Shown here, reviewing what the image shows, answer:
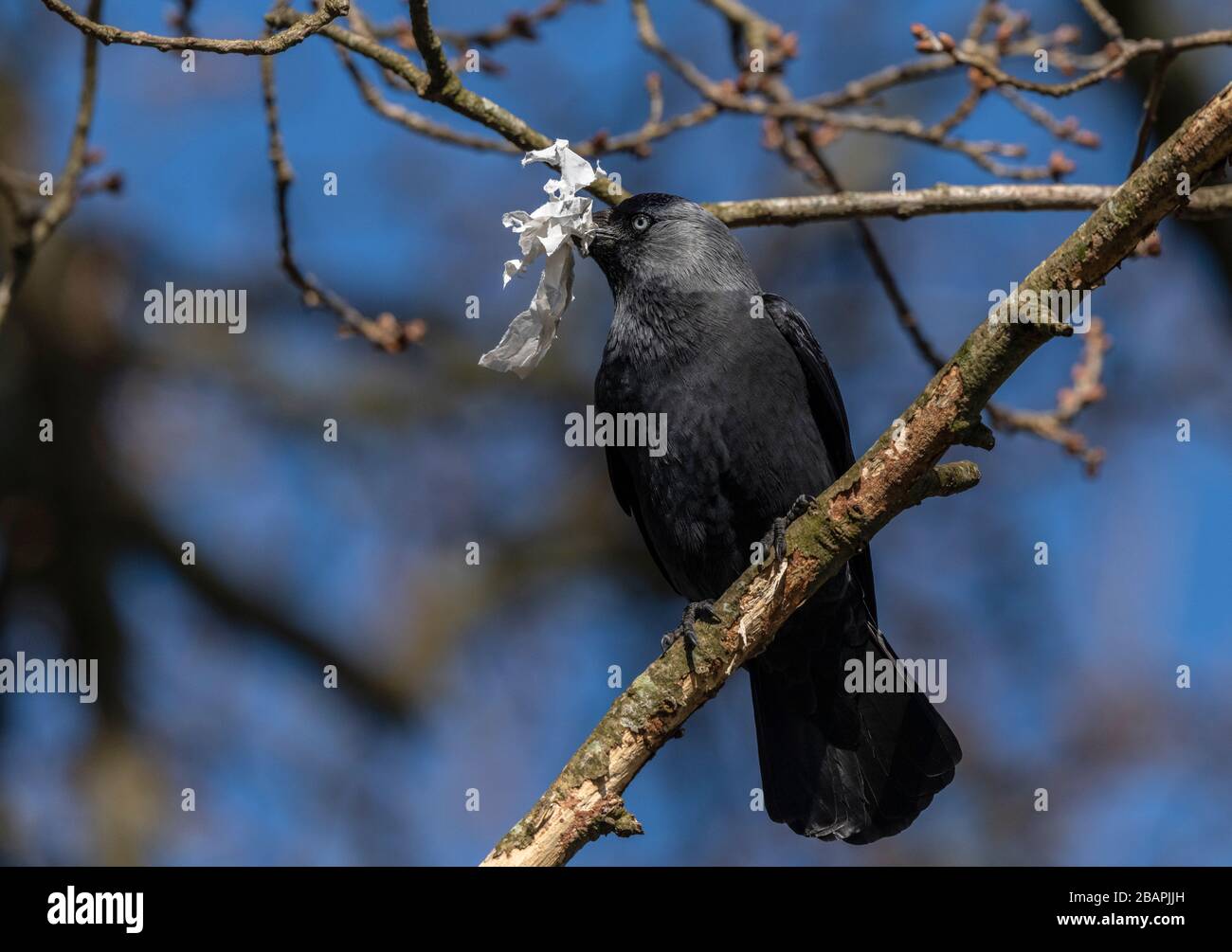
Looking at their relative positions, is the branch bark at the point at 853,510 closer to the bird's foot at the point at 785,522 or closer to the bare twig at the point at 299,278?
the bird's foot at the point at 785,522

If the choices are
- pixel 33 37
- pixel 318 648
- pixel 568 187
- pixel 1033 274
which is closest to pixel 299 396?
pixel 318 648

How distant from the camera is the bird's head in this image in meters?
5.04

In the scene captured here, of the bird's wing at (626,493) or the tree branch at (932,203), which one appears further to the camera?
the bird's wing at (626,493)

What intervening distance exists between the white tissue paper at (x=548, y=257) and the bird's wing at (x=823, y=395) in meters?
0.83

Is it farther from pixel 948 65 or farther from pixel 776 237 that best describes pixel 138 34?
pixel 776 237

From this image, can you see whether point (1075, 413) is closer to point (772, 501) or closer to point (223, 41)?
point (772, 501)

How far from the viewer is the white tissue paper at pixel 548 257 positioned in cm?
440

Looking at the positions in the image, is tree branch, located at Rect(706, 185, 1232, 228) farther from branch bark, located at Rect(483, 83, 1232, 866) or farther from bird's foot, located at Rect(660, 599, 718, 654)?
bird's foot, located at Rect(660, 599, 718, 654)

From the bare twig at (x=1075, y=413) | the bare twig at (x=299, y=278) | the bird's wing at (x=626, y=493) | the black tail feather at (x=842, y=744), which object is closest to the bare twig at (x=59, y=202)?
the bare twig at (x=299, y=278)

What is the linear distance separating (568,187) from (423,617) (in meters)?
6.64

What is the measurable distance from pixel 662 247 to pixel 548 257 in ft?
2.20
